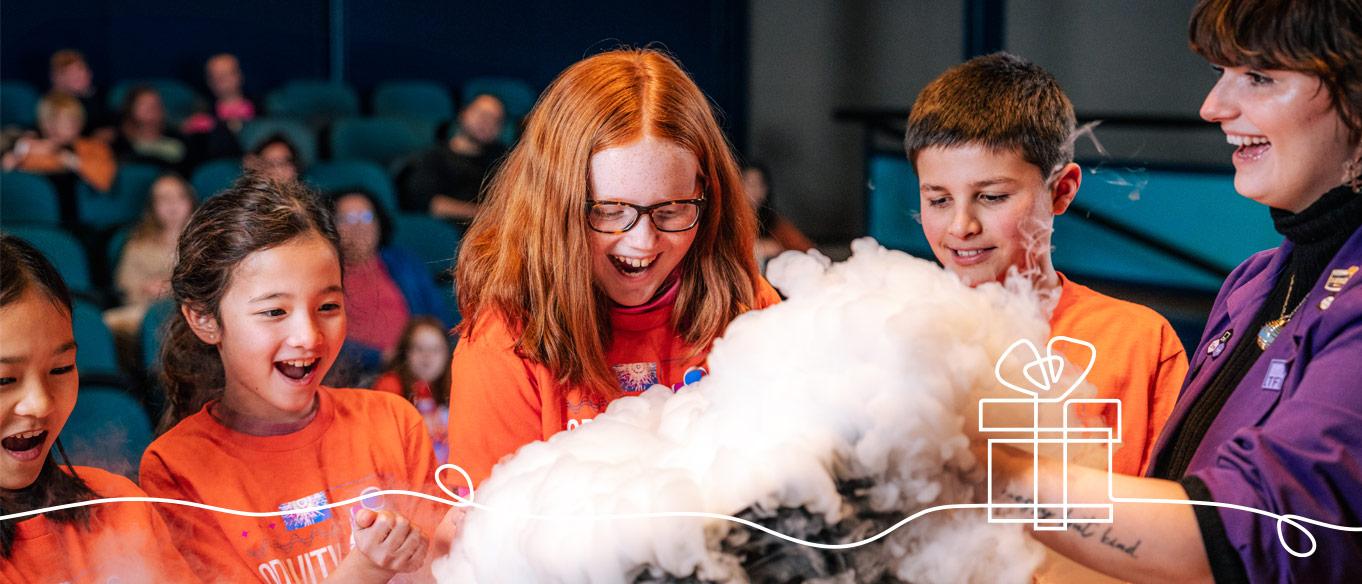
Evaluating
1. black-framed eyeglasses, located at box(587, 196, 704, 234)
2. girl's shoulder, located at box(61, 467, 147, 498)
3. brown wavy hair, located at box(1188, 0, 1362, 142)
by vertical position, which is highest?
brown wavy hair, located at box(1188, 0, 1362, 142)

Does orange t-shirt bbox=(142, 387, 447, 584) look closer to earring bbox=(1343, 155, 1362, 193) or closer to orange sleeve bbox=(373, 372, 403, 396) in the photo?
orange sleeve bbox=(373, 372, 403, 396)

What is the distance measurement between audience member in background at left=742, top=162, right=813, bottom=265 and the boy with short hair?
0.19m

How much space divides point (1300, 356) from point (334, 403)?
71cm

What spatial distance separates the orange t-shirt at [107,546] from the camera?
917 millimetres

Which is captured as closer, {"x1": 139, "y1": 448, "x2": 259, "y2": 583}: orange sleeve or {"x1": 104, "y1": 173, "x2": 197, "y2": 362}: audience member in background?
{"x1": 139, "y1": 448, "x2": 259, "y2": 583}: orange sleeve

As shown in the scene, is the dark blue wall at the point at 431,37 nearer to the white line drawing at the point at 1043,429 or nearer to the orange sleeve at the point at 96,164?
the orange sleeve at the point at 96,164

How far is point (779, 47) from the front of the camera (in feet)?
3.63

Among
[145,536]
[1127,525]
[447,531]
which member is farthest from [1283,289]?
[145,536]

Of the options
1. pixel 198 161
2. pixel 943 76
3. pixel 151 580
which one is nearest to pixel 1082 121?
pixel 943 76

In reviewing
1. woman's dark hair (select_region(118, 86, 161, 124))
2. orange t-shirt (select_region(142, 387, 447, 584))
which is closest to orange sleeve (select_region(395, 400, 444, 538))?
orange t-shirt (select_region(142, 387, 447, 584))

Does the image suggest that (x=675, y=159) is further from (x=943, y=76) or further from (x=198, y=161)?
(x=198, y=161)

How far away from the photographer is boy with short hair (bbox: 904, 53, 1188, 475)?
0.92m

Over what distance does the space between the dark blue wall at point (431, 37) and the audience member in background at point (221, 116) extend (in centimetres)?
12

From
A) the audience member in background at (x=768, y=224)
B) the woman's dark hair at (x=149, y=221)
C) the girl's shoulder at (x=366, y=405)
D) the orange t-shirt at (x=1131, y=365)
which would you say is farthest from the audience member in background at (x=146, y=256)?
the orange t-shirt at (x=1131, y=365)
